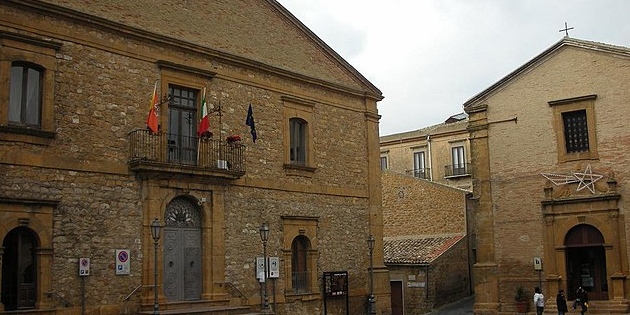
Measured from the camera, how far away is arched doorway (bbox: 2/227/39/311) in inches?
640

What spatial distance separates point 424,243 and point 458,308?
3.87 m

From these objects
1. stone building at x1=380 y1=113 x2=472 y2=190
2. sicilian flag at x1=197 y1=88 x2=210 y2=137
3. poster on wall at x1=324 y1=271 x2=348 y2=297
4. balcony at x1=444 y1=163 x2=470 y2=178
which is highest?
stone building at x1=380 y1=113 x2=472 y2=190

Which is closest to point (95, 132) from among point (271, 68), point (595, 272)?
point (271, 68)

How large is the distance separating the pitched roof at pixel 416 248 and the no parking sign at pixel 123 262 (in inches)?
597

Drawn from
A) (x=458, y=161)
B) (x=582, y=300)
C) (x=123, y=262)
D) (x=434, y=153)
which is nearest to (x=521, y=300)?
(x=582, y=300)

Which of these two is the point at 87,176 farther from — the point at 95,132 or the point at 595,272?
the point at 595,272

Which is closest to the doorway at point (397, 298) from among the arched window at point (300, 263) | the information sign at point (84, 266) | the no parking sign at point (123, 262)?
the arched window at point (300, 263)

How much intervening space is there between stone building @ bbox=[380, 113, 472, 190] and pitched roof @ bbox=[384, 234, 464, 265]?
7.64 m

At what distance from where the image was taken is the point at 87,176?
703 inches

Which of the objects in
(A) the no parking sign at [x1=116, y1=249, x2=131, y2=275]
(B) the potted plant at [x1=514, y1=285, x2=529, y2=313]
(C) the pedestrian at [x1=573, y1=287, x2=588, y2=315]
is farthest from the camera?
(B) the potted plant at [x1=514, y1=285, x2=529, y2=313]

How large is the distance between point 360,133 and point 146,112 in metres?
9.36

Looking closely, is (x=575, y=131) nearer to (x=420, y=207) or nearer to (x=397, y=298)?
(x=420, y=207)

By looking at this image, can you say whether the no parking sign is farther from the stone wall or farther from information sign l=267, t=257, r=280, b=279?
the stone wall

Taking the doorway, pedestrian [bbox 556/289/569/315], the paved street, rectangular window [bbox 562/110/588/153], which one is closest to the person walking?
pedestrian [bbox 556/289/569/315]
